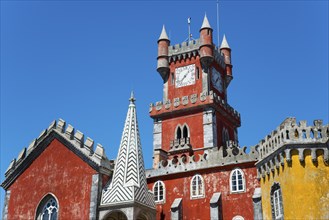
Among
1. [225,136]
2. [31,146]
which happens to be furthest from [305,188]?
[225,136]

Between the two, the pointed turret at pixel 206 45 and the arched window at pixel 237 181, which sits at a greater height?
the pointed turret at pixel 206 45

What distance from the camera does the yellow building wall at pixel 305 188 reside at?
29.8 meters

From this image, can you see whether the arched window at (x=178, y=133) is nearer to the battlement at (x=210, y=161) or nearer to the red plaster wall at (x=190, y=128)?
the red plaster wall at (x=190, y=128)

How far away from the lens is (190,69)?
54.2 m

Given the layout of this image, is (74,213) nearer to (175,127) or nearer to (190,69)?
(175,127)

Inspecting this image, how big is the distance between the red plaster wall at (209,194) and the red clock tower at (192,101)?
30.8 ft

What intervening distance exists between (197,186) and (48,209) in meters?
11.5

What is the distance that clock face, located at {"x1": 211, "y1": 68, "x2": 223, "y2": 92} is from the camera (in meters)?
54.5

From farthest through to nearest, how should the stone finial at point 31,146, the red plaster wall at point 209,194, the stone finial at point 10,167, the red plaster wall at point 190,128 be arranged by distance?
1. the red plaster wall at point 190,128
2. the stone finial at point 10,167
3. the stone finial at point 31,146
4. the red plaster wall at point 209,194

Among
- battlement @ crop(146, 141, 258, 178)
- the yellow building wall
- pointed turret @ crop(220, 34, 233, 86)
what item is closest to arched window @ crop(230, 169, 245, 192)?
battlement @ crop(146, 141, 258, 178)

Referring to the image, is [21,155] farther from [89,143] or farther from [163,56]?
[163,56]

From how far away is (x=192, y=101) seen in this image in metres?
51.0

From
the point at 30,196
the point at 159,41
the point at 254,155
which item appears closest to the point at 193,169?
the point at 254,155

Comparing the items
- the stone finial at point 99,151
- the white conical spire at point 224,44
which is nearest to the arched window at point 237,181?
the stone finial at point 99,151
